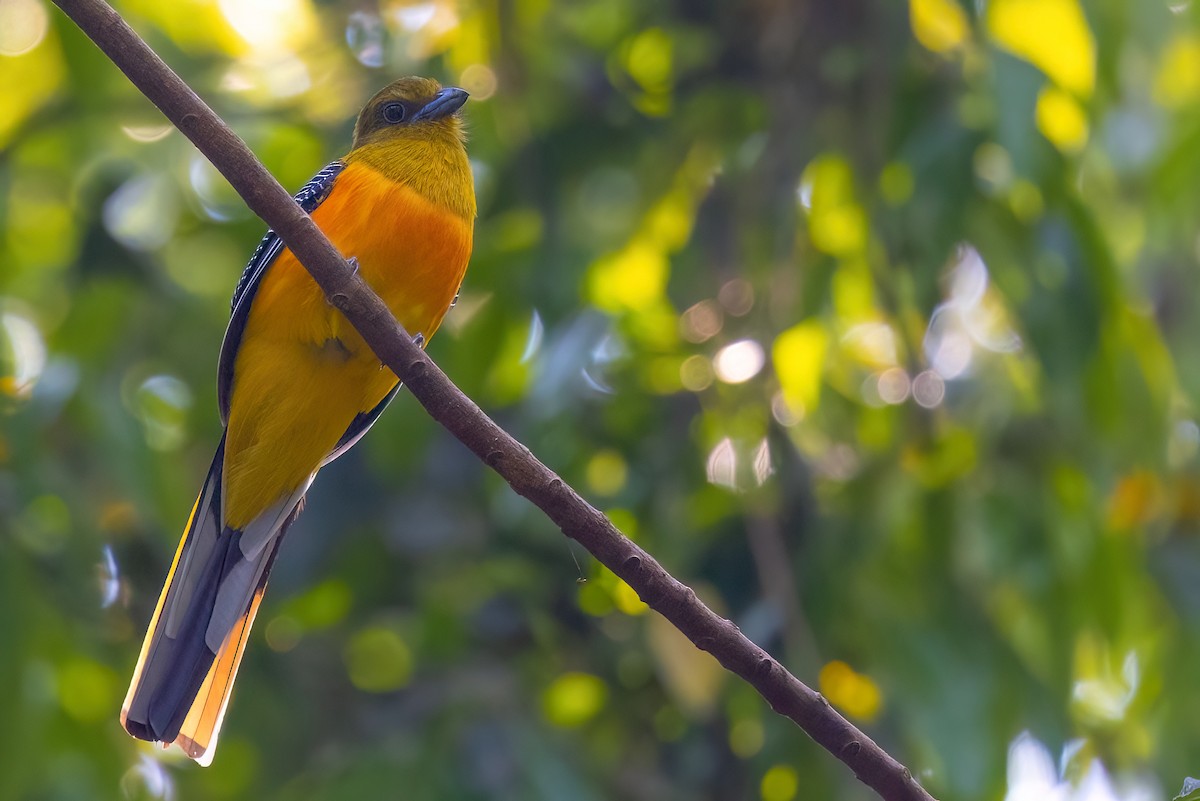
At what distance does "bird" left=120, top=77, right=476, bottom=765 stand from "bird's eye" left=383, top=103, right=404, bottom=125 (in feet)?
1.44

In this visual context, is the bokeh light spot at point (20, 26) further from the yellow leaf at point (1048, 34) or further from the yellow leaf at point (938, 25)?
the yellow leaf at point (1048, 34)

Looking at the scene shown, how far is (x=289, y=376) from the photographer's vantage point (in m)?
3.69

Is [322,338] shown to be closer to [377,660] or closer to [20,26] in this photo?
[377,660]

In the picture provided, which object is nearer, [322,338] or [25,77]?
[322,338]

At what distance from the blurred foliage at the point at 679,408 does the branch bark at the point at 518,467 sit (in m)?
1.04

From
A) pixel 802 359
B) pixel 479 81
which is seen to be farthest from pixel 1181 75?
pixel 479 81

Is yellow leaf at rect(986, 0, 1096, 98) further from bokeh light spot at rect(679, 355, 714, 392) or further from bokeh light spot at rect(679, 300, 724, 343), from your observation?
bokeh light spot at rect(679, 355, 714, 392)

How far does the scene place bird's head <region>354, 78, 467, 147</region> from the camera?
4141mm

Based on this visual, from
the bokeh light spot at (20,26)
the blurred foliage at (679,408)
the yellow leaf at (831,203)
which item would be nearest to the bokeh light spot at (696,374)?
the blurred foliage at (679,408)

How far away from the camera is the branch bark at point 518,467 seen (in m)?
2.43

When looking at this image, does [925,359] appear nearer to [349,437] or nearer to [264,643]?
[349,437]

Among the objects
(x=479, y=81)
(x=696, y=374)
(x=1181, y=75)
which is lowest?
(x=1181, y=75)

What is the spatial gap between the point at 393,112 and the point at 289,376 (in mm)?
1061

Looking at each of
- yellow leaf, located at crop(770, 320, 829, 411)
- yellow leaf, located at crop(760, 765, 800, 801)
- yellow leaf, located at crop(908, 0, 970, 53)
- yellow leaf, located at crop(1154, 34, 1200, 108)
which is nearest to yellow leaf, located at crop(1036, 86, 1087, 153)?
yellow leaf, located at crop(1154, 34, 1200, 108)
